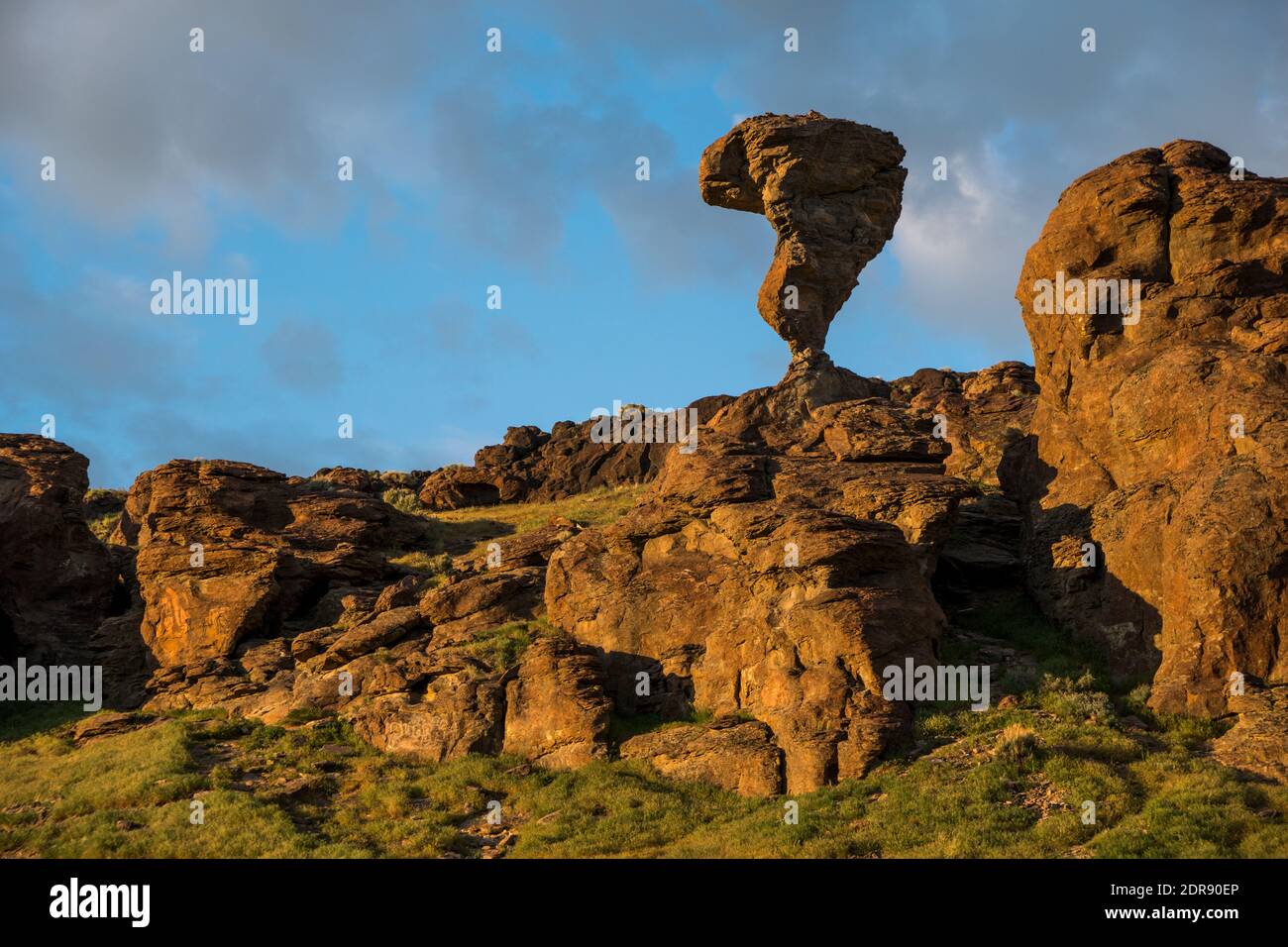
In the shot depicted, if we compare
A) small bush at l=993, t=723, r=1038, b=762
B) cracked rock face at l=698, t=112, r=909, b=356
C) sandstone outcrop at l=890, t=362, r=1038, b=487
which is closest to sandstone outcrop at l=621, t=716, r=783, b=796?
small bush at l=993, t=723, r=1038, b=762

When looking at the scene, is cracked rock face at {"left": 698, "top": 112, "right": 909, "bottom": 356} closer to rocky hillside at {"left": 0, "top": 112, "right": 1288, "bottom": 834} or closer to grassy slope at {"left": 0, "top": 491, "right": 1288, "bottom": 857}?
rocky hillside at {"left": 0, "top": 112, "right": 1288, "bottom": 834}

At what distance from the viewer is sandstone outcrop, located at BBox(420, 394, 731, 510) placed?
6981 cm

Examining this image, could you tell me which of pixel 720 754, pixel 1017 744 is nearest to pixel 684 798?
pixel 720 754

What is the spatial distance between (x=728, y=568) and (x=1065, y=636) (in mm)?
9597

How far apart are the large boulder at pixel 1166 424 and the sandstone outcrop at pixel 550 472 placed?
32316 millimetres

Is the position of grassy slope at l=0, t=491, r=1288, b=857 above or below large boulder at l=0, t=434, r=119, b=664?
below

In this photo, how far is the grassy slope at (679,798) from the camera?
20219mm

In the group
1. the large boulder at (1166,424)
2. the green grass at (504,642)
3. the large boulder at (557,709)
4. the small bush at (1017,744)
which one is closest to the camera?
the small bush at (1017,744)

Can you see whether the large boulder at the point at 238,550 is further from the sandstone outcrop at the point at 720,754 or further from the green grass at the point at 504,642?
the sandstone outcrop at the point at 720,754

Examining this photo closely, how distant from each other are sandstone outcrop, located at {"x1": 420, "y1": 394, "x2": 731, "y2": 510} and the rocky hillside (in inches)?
745

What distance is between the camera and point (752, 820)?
885 inches

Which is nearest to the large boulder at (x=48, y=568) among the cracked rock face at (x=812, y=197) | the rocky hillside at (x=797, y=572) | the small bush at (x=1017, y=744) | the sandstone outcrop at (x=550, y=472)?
the rocky hillside at (x=797, y=572)

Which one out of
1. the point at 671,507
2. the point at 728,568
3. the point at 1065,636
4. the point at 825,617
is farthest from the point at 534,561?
the point at 1065,636

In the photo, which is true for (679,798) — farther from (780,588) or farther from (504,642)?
(504,642)
